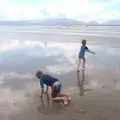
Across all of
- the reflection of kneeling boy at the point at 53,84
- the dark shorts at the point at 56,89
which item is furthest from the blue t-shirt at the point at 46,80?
the dark shorts at the point at 56,89

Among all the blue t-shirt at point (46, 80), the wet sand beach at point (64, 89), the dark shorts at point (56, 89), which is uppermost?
the blue t-shirt at point (46, 80)

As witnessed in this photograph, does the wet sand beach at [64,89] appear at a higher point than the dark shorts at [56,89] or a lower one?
lower

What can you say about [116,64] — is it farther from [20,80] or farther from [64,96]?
[64,96]

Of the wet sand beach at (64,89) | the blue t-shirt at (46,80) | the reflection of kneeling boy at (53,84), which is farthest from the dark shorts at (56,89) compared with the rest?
the wet sand beach at (64,89)

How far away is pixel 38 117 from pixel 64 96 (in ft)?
4.50

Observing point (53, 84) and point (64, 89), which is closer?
point (53, 84)

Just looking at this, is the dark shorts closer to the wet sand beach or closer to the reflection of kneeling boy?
the reflection of kneeling boy

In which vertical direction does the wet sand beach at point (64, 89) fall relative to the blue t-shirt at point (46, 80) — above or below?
below

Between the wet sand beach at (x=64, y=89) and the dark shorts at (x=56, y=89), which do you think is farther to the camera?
the dark shorts at (x=56, y=89)

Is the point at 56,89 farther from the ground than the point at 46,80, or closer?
closer

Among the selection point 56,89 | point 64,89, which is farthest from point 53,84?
point 64,89

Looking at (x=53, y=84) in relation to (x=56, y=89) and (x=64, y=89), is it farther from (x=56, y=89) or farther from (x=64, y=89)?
(x=64, y=89)

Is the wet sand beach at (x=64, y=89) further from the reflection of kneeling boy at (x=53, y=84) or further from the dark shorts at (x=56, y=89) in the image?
the dark shorts at (x=56, y=89)

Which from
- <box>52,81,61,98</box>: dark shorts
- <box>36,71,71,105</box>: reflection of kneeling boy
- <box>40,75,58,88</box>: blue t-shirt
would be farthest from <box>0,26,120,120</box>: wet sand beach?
<box>40,75,58,88</box>: blue t-shirt
